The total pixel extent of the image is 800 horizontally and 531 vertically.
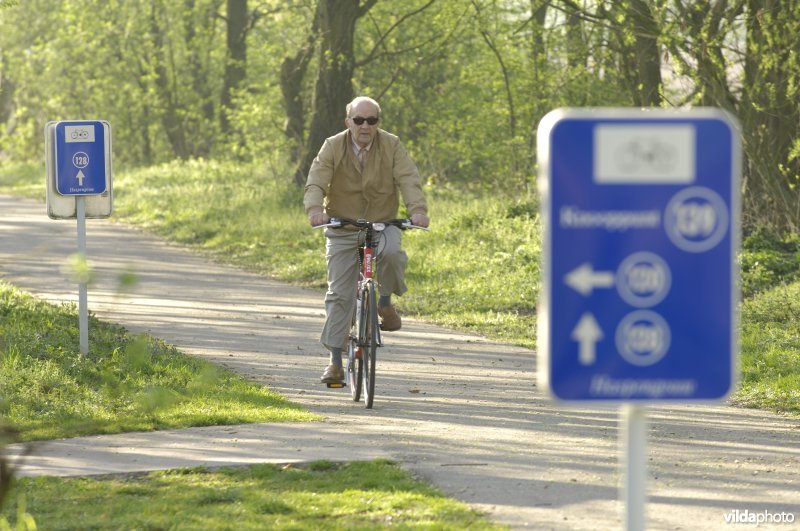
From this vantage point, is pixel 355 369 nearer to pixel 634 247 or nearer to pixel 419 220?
pixel 419 220

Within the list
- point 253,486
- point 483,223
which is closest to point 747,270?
point 483,223

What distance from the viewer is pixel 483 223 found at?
21094 mm

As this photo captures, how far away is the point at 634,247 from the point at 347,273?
6.59m

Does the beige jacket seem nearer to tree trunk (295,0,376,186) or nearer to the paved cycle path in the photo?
the paved cycle path

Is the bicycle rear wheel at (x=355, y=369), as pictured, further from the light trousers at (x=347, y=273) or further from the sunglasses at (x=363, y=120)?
the sunglasses at (x=363, y=120)

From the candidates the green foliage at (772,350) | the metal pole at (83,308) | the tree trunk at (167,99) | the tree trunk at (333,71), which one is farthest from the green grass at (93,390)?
the tree trunk at (167,99)

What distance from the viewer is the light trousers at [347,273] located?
380 inches

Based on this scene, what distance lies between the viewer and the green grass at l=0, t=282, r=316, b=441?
8633mm

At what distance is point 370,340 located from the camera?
9.51 m

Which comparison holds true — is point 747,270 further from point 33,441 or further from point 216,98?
point 216,98

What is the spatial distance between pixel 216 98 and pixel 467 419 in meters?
42.2
